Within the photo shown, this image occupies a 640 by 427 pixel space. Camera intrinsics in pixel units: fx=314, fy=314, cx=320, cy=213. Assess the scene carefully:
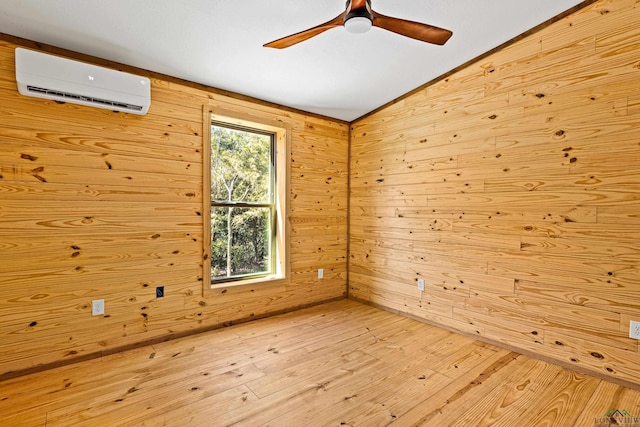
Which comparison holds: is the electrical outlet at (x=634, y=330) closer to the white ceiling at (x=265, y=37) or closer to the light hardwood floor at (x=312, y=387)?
the light hardwood floor at (x=312, y=387)

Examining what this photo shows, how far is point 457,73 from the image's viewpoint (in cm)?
314

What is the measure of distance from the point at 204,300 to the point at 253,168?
4.93 ft

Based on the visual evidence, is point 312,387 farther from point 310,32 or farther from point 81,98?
point 81,98

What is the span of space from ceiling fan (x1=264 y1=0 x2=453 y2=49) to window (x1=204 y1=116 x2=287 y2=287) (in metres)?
1.59

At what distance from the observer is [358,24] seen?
1.68 meters

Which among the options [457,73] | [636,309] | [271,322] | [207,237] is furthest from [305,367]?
[457,73]

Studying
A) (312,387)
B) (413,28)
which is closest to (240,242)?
(312,387)

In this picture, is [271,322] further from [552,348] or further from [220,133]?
[552,348]

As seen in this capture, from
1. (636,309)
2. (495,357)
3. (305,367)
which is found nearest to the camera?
(636,309)

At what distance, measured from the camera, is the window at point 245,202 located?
328 cm

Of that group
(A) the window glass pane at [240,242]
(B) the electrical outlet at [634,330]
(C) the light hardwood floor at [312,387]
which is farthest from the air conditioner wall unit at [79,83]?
(B) the electrical outlet at [634,330]

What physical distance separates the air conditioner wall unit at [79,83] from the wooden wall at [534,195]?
2.66m

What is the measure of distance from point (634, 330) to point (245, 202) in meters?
3.39

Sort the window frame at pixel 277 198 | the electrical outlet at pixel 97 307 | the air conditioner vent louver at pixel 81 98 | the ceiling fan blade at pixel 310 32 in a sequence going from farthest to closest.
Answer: the window frame at pixel 277 198
the electrical outlet at pixel 97 307
the air conditioner vent louver at pixel 81 98
the ceiling fan blade at pixel 310 32
